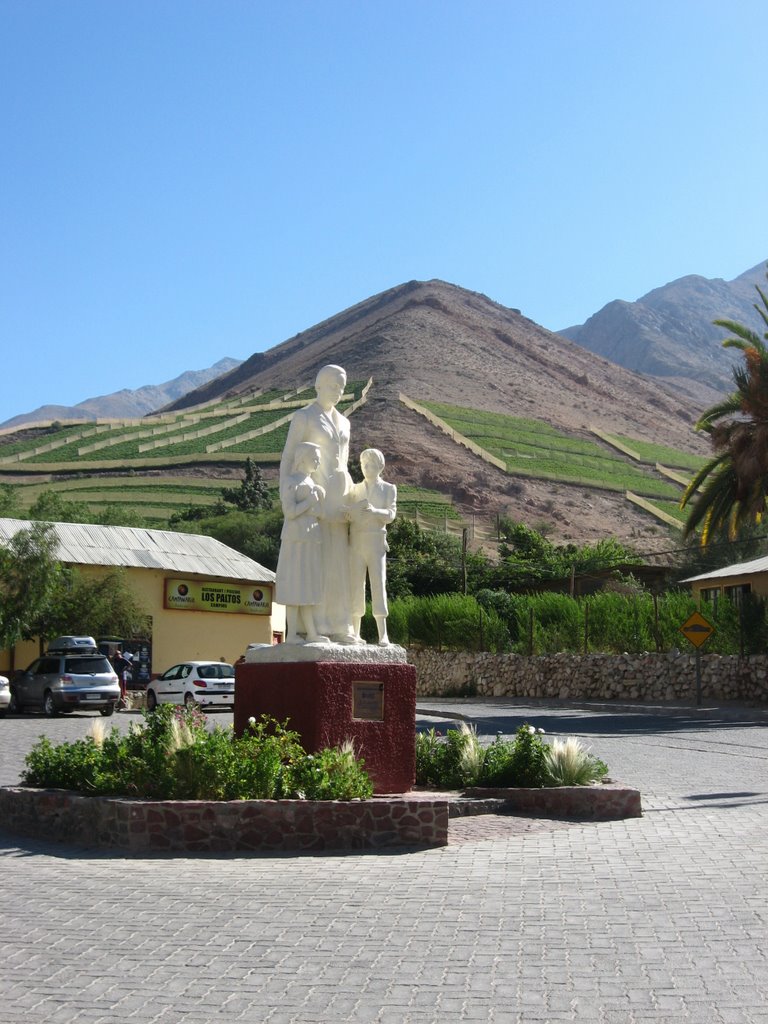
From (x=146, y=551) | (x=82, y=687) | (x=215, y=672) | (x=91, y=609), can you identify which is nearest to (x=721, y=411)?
(x=215, y=672)

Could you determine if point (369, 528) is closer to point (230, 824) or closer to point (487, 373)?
point (230, 824)

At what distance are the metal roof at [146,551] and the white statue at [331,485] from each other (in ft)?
88.1

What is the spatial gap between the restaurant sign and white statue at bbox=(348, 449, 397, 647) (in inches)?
1207

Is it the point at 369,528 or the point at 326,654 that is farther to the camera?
the point at 369,528

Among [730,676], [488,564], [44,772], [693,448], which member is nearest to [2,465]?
[488,564]

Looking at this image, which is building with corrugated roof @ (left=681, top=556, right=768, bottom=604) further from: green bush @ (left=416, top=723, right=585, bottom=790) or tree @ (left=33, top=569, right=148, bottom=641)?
green bush @ (left=416, top=723, right=585, bottom=790)

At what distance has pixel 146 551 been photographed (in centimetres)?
4250

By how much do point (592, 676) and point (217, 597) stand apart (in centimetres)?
1418

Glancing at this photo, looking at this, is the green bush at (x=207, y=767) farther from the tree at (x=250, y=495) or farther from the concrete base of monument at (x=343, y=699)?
the tree at (x=250, y=495)

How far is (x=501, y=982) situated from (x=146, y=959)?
5.58 ft

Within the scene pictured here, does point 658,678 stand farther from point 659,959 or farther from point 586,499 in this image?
point 586,499

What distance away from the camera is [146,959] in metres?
6.07

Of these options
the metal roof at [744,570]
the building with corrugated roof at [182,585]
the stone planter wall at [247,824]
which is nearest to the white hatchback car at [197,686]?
the building with corrugated roof at [182,585]

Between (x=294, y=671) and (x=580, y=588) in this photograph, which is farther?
(x=580, y=588)
